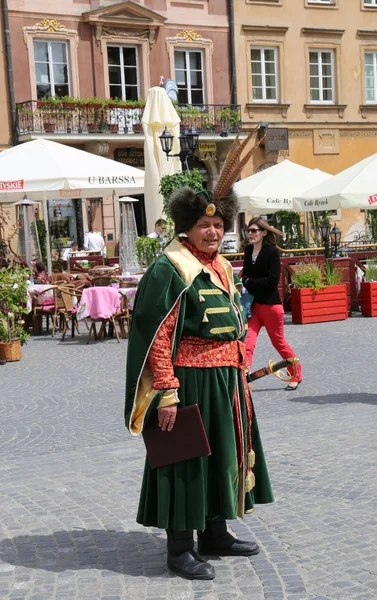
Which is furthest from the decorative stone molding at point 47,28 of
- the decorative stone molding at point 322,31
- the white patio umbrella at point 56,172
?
the white patio umbrella at point 56,172

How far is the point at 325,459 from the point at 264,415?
1682 mm

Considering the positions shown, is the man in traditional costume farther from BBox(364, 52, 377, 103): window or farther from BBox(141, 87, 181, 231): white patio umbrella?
BBox(364, 52, 377, 103): window

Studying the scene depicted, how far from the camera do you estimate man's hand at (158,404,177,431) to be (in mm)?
4090

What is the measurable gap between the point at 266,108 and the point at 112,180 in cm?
1675

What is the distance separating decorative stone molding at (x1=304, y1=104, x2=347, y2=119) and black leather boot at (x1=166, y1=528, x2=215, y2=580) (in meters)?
28.9

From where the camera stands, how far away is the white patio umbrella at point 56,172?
1491 centimetres

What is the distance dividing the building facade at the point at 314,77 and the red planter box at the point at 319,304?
16667 millimetres

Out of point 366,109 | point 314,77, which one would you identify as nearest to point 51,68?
point 314,77

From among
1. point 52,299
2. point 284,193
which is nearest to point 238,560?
point 52,299

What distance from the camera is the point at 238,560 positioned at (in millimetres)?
4453

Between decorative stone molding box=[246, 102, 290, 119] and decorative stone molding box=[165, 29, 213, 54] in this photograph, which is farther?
decorative stone molding box=[246, 102, 290, 119]

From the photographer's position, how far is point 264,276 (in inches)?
349

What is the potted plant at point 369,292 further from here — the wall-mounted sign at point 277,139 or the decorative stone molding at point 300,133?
the decorative stone molding at point 300,133

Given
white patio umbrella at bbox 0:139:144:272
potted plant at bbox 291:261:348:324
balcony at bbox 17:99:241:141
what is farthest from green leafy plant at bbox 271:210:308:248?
potted plant at bbox 291:261:348:324
